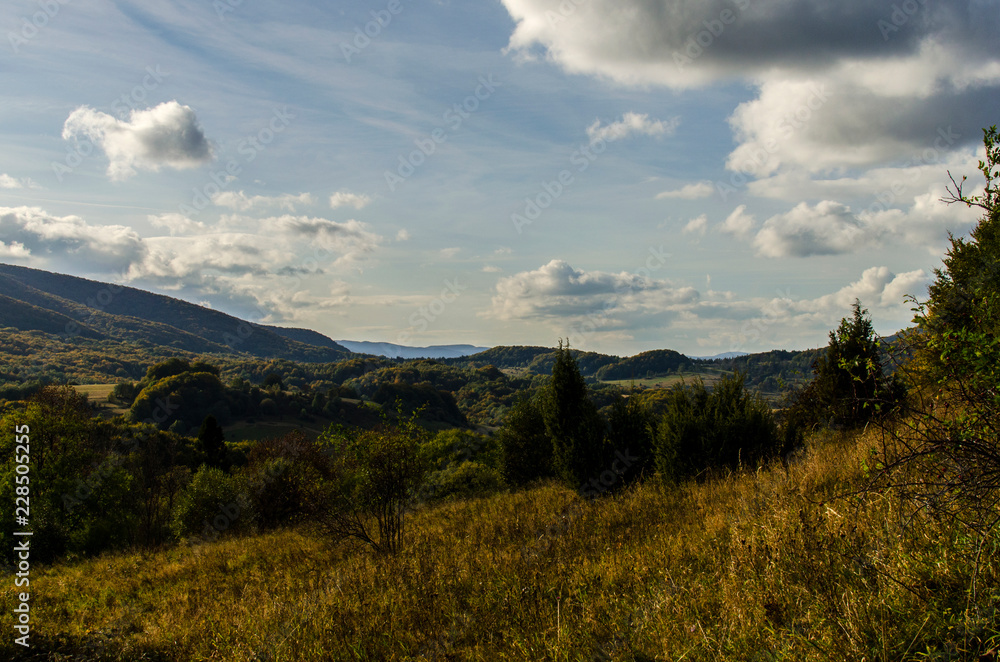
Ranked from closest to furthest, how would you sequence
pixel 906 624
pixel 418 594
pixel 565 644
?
1. pixel 906 624
2. pixel 565 644
3. pixel 418 594

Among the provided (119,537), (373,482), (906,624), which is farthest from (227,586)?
(119,537)

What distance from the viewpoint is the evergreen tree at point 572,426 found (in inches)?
575

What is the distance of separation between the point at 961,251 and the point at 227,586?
92.7 feet

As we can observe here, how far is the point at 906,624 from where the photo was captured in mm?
2795

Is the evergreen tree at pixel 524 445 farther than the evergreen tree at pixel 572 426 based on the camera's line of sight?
Yes

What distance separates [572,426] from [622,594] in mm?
10851

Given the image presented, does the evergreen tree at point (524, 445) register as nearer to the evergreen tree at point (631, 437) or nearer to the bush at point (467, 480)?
the bush at point (467, 480)

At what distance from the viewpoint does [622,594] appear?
4629 millimetres

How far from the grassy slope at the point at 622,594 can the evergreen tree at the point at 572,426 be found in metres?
5.47

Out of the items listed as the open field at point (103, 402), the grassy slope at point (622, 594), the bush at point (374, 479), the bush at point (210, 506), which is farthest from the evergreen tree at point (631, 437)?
the open field at point (103, 402)

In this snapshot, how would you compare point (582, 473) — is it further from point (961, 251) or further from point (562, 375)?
point (961, 251)

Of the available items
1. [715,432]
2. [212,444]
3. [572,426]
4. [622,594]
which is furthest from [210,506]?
[212,444]

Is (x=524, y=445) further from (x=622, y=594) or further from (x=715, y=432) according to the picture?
(x=622, y=594)

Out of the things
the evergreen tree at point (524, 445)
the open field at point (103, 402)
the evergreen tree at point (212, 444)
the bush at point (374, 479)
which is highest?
the bush at point (374, 479)
